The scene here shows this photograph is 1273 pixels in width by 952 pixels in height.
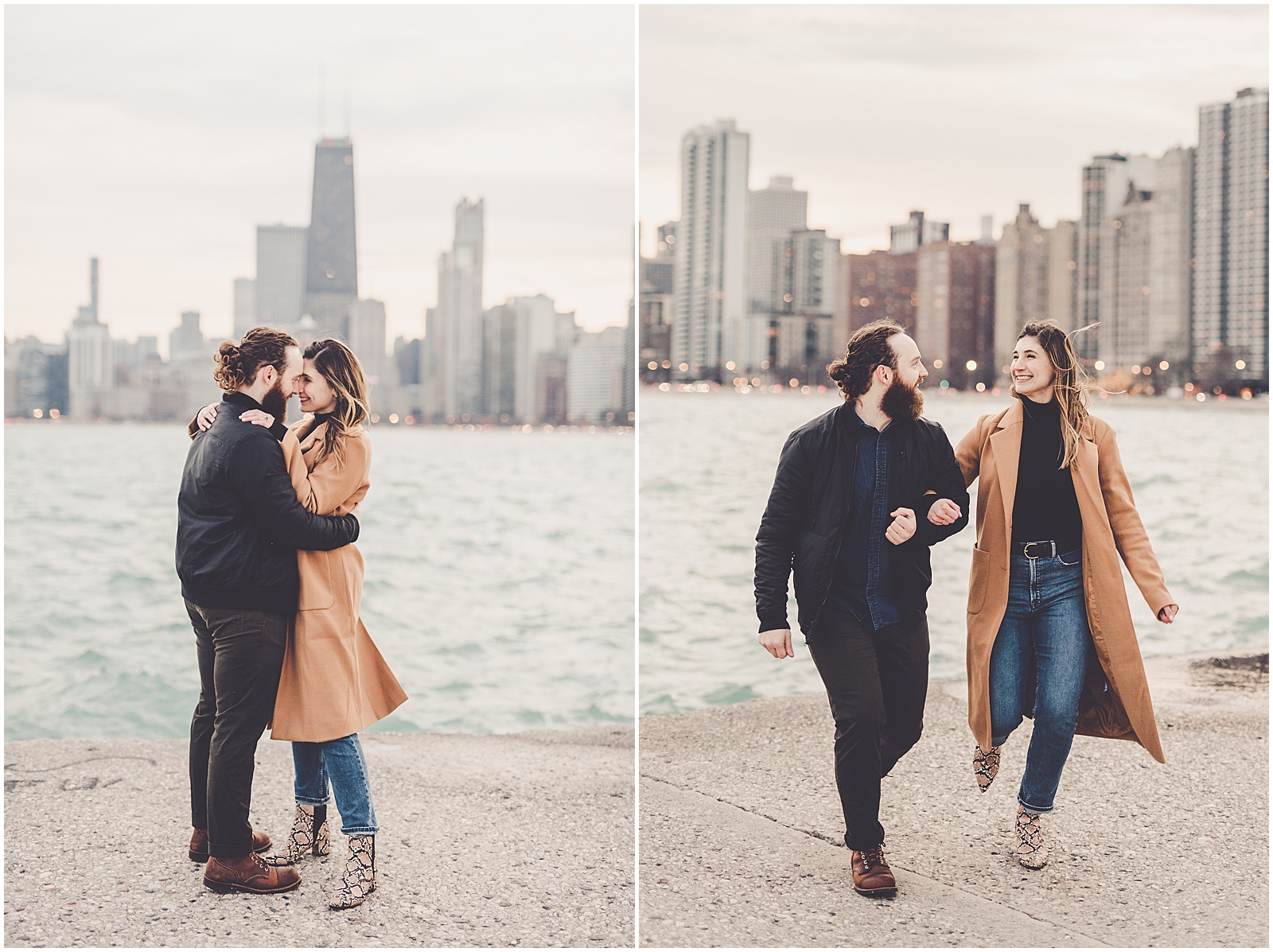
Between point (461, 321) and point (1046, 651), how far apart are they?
8201 centimetres

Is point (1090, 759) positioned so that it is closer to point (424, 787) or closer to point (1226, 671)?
point (1226, 671)

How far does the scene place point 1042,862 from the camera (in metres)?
4.01

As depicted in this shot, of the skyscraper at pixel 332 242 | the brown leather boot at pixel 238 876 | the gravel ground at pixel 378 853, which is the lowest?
the gravel ground at pixel 378 853

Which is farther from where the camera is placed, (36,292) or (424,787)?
(36,292)

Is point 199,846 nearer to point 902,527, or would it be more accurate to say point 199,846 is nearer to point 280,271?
point 902,527

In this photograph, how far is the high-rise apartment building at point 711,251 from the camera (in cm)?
5562

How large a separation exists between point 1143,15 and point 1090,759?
49883 millimetres

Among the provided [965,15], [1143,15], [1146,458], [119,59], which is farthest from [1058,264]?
[119,59]

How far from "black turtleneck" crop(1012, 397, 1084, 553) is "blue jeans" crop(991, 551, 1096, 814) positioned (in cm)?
7

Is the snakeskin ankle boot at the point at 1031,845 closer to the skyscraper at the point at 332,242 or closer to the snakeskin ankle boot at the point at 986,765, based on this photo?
the snakeskin ankle boot at the point at 986,765

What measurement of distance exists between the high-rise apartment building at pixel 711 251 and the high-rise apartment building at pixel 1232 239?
81.1 feet

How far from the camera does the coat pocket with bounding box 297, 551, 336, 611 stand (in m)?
3.71

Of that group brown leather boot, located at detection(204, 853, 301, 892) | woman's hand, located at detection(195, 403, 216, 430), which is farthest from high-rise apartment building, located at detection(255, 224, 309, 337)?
brown leather boot, located at detection(204, 853, 301, 892)

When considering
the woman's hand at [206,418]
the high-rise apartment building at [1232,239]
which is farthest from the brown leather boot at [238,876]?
the high-rise apartment building at [1232,239]
